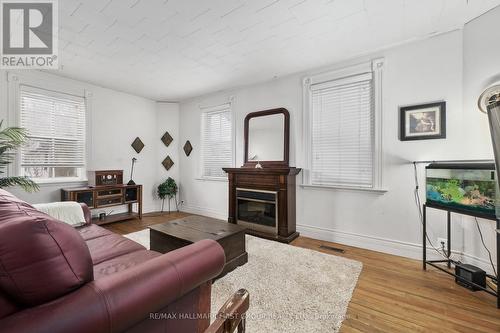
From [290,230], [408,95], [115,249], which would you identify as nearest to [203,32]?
[115,249]

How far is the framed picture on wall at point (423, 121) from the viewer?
259cm

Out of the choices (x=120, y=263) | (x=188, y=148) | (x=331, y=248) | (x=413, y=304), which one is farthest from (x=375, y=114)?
(x=188, y=148)

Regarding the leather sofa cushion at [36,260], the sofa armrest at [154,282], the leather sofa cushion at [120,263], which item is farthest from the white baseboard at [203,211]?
the leather sofa cushion at [36,260]

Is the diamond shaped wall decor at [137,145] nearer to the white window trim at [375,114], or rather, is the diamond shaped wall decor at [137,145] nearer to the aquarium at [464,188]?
the white window trim at [375,114]

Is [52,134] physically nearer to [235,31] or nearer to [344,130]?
[235,31]

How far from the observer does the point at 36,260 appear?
0.72m

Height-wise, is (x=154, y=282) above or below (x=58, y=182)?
below

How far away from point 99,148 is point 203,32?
3153 millimetres

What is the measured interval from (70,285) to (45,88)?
171 inches

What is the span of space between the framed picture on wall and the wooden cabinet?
4.56 metres

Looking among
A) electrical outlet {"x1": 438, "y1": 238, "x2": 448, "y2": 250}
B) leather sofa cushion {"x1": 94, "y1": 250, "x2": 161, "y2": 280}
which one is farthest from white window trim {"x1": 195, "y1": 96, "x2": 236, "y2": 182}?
electrical outlet {"x1": 438, "y1": 238, "x2": 448, "y2": 250}

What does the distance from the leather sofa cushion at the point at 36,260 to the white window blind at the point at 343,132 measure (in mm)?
3155

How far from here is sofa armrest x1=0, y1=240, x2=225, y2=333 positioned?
0.66 metres

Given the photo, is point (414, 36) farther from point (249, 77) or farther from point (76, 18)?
point (76, 18)
